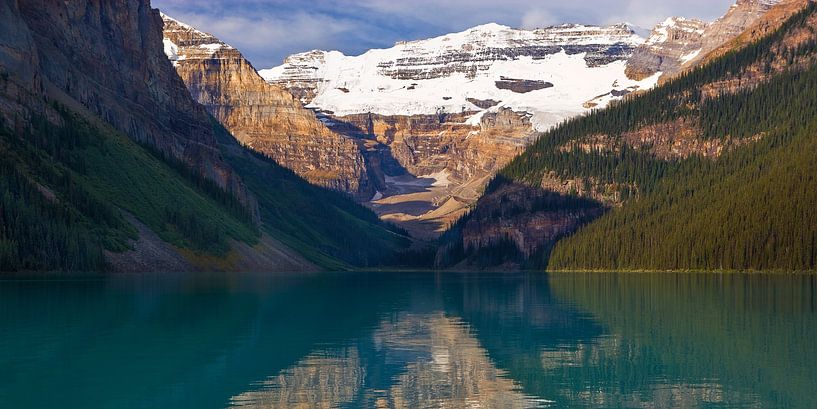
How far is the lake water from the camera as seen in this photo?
44.6m

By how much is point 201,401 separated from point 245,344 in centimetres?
1976

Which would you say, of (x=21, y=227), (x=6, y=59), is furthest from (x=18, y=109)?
(x=21, y=227)

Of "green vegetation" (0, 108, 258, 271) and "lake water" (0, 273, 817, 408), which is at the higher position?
"green vegetation" (0, 108, 258, 271)

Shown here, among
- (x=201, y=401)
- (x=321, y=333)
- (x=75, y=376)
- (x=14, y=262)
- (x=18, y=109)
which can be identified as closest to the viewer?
(x=201, y=401)

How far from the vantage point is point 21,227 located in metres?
157

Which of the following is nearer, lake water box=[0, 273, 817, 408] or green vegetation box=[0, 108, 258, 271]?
lake water box=[0, 273, 817, 408]

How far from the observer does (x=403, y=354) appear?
58969 millimetres

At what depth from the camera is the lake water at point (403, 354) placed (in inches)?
1754

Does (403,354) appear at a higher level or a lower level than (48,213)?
lower

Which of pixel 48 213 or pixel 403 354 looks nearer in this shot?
pixel 403 354

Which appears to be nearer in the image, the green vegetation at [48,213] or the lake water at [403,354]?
the lake water at [403,354]

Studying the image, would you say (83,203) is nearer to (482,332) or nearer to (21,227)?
(21,227)

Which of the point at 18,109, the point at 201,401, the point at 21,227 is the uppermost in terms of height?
the point at 18,109

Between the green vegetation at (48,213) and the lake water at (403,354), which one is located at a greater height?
the green vegetation at (48,213)
